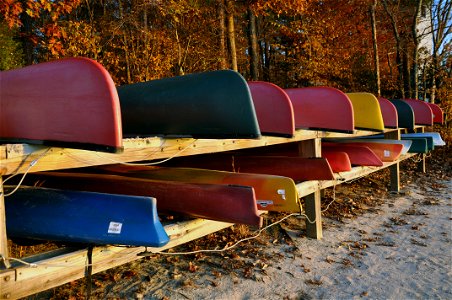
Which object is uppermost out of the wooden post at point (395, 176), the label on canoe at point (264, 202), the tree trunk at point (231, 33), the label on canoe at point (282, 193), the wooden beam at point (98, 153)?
the tree trunk at point (231, 33)


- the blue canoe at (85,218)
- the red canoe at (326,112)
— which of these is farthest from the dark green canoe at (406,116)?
the blue canoe at (85,218)

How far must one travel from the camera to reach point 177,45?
10.6 m

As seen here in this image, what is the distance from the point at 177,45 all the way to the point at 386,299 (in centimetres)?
877

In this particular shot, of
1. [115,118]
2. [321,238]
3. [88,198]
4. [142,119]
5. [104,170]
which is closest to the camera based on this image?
[115,118]

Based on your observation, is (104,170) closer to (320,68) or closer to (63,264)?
(63,264)

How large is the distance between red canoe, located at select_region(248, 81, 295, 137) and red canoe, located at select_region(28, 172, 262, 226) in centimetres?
98

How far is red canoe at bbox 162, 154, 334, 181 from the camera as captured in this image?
4.50 metres

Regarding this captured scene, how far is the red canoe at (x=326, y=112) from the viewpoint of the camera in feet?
15.6

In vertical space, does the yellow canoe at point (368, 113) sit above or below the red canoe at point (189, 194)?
above

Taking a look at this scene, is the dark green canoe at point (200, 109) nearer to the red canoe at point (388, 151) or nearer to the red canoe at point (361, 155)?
the red canoe at point (361, 155)

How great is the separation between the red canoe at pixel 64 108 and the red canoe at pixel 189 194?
109cm

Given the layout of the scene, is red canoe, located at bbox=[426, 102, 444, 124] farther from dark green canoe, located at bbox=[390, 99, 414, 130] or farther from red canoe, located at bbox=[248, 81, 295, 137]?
red canoe, located at bbox=[248, 81, 295, 137]

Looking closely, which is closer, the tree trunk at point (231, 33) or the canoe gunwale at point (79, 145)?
the canoe gunwale at point (79, 145)

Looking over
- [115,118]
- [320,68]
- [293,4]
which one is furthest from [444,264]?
[320,68]
